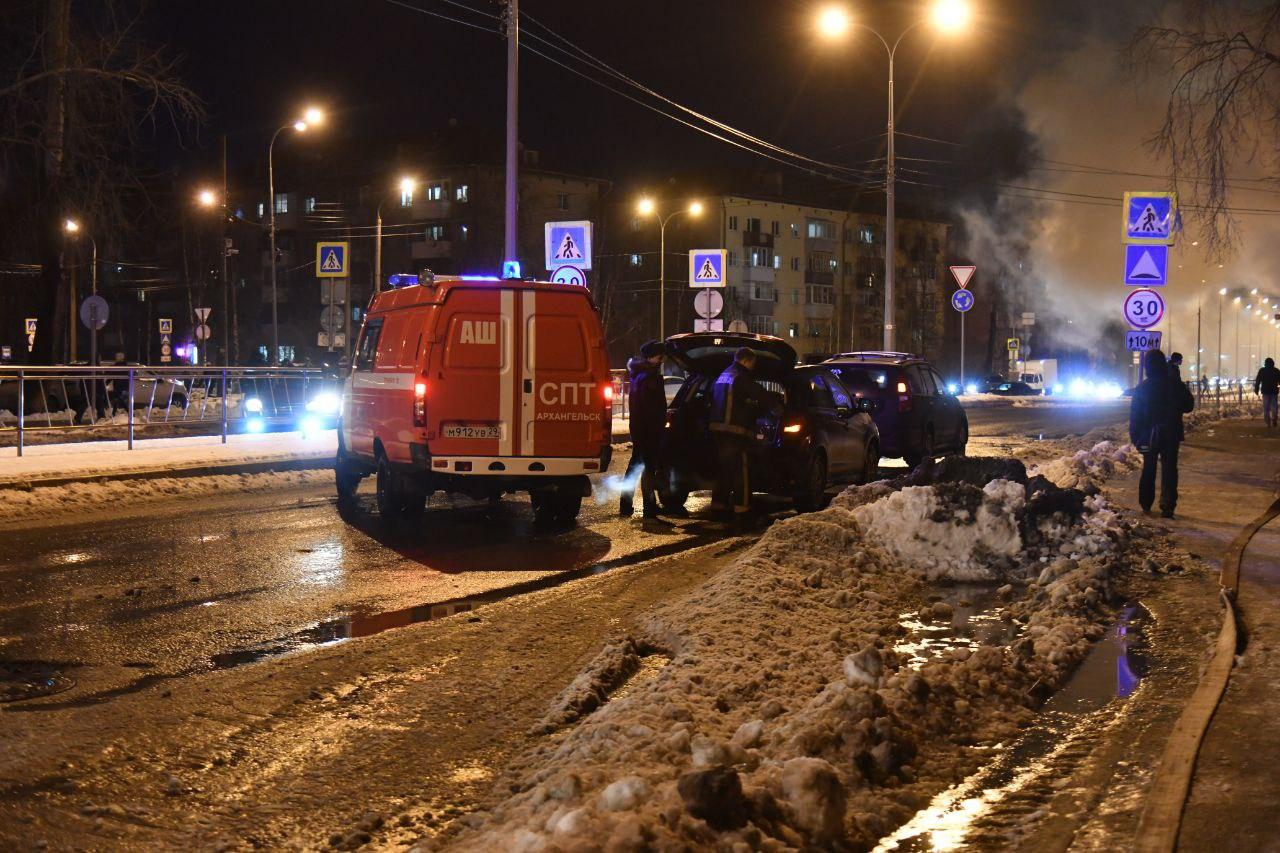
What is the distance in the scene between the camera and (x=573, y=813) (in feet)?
13.3

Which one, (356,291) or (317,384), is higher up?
(356,291)

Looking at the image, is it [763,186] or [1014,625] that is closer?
[1014,625]

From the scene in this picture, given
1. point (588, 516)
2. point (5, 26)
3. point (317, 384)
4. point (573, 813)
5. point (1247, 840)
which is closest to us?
point (573, 813)

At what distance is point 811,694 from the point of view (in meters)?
5.93

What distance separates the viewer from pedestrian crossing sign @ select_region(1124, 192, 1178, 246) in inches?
727

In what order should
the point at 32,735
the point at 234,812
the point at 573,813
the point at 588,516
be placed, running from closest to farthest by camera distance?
the point at 573,813 < the point at 234,812 < the point at 32,735 < the point at 588,516

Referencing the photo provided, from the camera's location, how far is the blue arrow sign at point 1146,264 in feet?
62.1

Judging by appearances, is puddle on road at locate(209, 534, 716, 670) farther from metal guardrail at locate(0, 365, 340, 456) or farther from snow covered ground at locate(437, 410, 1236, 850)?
metal guardrail at locate(0, 365, 340, 456)

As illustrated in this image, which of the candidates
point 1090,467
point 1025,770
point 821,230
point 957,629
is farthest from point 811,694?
point 821,230

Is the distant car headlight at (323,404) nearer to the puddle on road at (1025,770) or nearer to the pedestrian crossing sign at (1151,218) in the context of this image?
the pedestrian crossing sign at (1151,218)

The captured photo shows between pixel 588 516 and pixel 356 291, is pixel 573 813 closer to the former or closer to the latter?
pixel 588 516

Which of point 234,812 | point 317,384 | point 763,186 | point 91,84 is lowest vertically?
point 234,812

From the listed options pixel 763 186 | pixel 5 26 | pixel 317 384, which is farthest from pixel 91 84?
pixel 763 186

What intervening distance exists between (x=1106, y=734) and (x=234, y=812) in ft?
12.4
